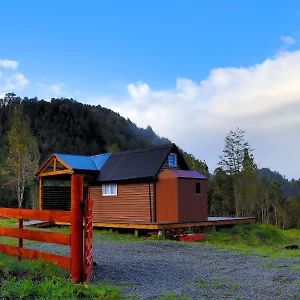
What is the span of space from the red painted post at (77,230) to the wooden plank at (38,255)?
0.88 ft

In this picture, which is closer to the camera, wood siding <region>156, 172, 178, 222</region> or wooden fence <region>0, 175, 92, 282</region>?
wooden fence <region>0, 175, 92, 282</region>

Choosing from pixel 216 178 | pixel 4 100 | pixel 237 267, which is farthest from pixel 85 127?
pixel 237 267

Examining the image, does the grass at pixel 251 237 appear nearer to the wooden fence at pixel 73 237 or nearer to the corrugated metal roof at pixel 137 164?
the corrugated metal roof at pixel 137 164

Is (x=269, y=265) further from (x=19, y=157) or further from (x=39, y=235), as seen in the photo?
(x=19, y=157)

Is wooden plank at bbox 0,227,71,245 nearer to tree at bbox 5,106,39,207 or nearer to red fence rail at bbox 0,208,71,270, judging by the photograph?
red fence rail at bbox 0,208,71,270

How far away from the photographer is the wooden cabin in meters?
19.4

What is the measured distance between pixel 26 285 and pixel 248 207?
36075mm

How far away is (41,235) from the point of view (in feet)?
25.0

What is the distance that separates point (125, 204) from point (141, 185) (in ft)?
4.54

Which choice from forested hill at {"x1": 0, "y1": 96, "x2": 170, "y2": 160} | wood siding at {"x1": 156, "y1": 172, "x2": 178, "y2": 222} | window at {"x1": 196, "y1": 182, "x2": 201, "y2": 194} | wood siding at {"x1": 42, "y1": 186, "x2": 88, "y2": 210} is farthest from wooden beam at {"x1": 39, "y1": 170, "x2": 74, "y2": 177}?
forested hill at {"x1": 0, "y1": 96, "x2": 170, "y2": 160}

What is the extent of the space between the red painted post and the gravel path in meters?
0.51

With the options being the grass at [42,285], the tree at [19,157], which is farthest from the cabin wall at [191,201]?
the tree at [19,157]

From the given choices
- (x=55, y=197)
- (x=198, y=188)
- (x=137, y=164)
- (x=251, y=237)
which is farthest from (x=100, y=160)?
(x=251, y=237)

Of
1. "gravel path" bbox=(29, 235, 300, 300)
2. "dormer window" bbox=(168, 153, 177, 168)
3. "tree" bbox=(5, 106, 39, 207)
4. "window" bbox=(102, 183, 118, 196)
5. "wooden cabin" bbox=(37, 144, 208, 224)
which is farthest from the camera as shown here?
"tree" bbox=(5, 106, 39, 207)
